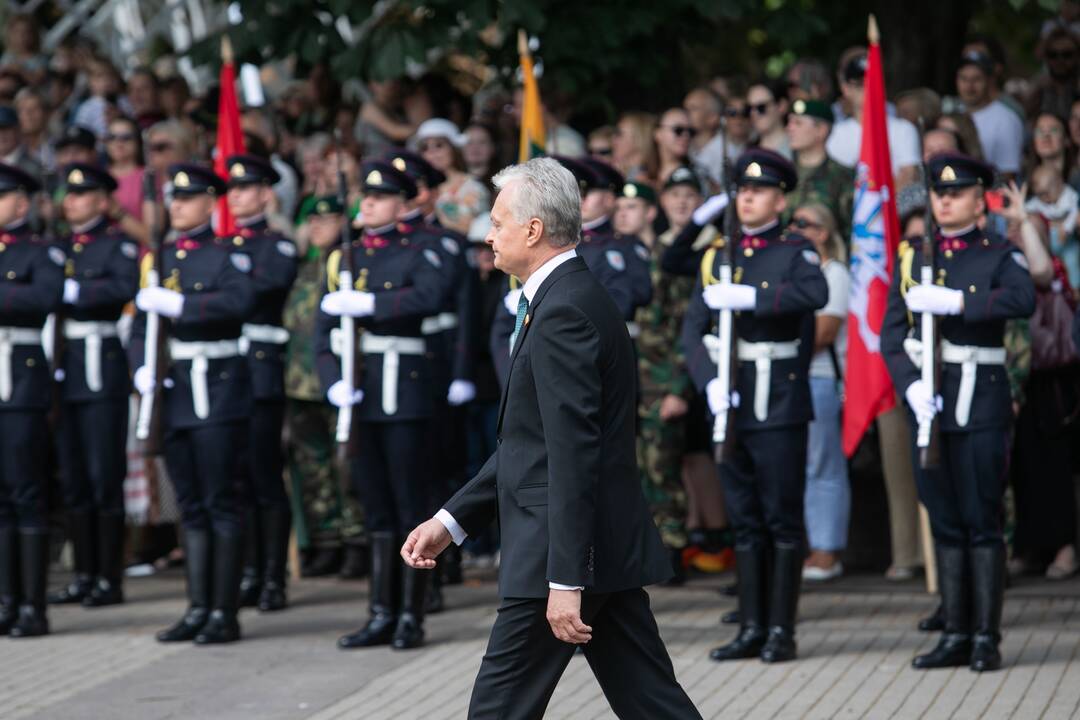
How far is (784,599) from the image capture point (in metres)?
7.50

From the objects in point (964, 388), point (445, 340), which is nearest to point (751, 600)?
point (964, 388)

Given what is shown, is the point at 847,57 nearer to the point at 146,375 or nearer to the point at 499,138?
the point at 499,138

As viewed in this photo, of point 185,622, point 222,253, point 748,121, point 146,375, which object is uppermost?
point 748,121

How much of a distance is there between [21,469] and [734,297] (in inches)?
134

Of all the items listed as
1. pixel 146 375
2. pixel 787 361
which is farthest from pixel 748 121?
pixel 146 375

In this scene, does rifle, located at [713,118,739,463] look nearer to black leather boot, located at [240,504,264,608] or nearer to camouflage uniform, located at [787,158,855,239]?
camouflage uniform, located at [787,158,855,239]

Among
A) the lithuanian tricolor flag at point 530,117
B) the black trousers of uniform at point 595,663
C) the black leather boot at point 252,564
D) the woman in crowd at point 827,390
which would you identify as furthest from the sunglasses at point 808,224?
the black trousers of uniform at point 595,663

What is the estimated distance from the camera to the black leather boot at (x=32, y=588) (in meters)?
8.45

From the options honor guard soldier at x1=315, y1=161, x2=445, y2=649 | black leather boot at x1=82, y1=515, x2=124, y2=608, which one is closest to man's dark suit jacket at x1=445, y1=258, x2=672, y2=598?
honor guard soldier at x1=315, y1=161, x2=445, y2=649

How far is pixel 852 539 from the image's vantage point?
9.80m

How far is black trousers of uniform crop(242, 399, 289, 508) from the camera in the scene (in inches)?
363

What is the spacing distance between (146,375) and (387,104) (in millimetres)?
4226

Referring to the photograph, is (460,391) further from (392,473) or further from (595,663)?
(595,663)

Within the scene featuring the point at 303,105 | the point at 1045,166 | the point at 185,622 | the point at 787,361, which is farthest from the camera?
the point at 303,105
